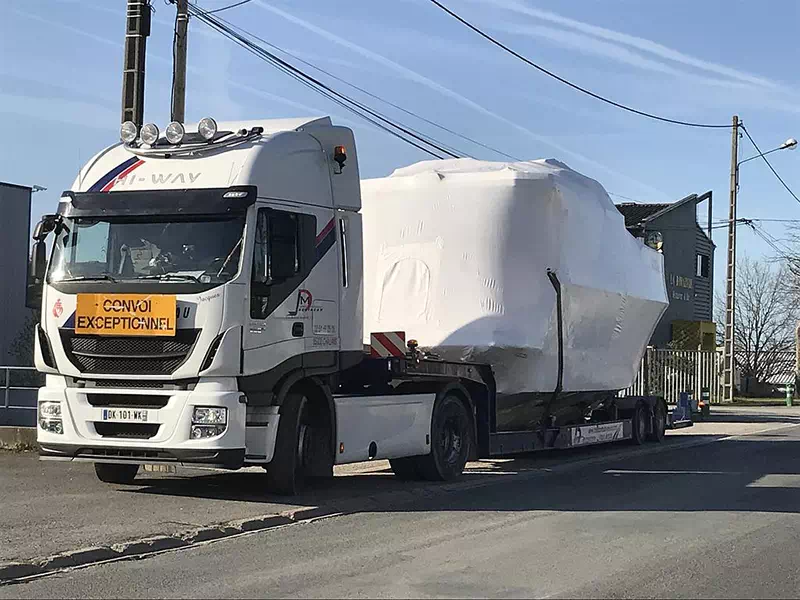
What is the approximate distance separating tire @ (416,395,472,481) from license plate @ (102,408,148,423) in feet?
13.0

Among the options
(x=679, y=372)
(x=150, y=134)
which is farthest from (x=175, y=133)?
(x=679, y=372)

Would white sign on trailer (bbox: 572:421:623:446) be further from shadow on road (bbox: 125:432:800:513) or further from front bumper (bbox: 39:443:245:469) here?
front bumper (bbox: 39:443:245:469)

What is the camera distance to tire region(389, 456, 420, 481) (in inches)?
543

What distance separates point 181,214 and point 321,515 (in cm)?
335

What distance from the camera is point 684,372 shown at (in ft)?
117

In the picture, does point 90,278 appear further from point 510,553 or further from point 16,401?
point 16,401

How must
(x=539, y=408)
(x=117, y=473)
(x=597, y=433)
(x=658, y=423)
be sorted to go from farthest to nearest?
(x=658, y=423) < (x=597, y=433) < (x=539, y=408) < (x=117, y=473)

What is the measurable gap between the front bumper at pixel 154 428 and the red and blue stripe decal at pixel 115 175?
2146mm

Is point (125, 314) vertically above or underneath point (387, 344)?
above

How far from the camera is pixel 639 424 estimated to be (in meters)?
20.5

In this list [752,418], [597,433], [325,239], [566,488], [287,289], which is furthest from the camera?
[752,418]

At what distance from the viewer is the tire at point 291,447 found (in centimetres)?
1134

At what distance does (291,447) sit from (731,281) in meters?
31.2

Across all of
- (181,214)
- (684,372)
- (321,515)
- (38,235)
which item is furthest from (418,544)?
(684,372)
